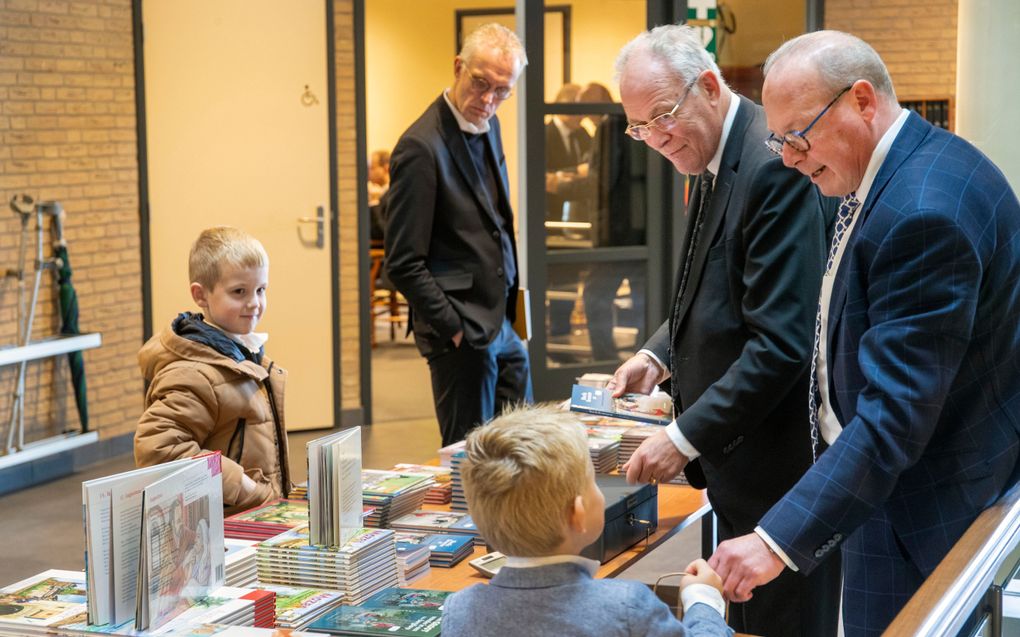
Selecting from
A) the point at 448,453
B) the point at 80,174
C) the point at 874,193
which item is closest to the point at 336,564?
the point at 448,453

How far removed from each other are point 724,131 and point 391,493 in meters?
1.12

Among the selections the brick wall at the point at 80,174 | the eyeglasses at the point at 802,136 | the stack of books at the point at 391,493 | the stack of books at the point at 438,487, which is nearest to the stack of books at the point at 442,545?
the stack of books at the point at 391,493

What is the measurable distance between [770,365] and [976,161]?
0.66 m

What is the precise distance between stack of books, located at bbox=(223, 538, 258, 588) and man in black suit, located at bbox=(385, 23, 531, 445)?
2.03m

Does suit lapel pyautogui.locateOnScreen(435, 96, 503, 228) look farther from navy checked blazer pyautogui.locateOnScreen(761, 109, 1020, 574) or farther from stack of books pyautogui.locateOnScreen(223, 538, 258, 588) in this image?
navy checked blazer pyautogui.locateOnScreen(761, 109, 1020, 574)

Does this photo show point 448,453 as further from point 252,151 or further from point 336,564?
point 252,151

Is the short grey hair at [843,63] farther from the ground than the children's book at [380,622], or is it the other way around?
the short grey hair at [843,63]

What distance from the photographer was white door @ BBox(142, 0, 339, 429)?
7.27 metres

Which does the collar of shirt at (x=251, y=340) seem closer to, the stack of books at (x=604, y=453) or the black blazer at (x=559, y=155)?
the stack of books at (x=604, y=453)

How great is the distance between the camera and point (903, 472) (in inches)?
80.0

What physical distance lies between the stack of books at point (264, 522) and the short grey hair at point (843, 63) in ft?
4.52

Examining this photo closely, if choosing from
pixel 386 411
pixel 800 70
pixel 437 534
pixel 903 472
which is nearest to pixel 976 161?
pixel 800 70

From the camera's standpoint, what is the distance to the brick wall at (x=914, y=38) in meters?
10.0

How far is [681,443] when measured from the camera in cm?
259
